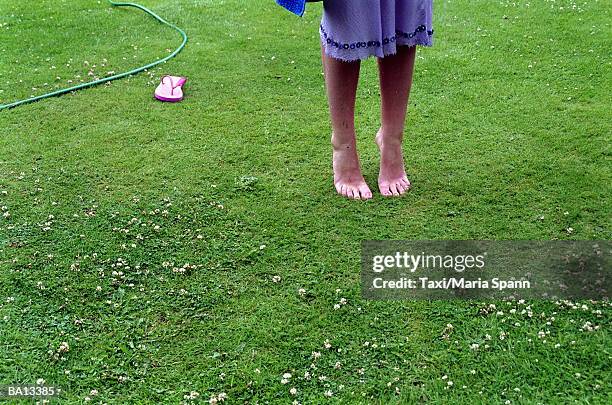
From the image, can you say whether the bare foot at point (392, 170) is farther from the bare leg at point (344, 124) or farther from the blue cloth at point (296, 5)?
the blue cloth at point (296, 5)

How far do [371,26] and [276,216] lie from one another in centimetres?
79

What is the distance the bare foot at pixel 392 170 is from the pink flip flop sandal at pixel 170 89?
1.37 metres

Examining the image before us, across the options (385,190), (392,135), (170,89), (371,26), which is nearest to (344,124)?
(392,135)

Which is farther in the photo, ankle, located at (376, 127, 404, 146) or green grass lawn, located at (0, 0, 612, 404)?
ankle, located at (376, 127, 404, 146)

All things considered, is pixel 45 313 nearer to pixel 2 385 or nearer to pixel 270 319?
pixel 2 385

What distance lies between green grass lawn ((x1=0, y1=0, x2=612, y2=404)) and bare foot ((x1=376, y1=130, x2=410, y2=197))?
53 mm

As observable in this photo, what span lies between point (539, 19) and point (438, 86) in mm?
1409

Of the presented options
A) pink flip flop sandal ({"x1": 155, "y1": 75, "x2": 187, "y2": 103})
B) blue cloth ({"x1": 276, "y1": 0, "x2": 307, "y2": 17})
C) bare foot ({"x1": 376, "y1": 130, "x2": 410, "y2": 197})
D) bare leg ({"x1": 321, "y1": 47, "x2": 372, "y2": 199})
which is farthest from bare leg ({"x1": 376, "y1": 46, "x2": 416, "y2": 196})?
pink flip flop sandal ({"x1": 155, "y1": 75, "x2": 187, "y2": 103})

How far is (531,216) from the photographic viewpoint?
246 cm

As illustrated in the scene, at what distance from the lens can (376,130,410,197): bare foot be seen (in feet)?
8.74

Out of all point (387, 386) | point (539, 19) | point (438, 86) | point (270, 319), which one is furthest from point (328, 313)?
point (539, 19)

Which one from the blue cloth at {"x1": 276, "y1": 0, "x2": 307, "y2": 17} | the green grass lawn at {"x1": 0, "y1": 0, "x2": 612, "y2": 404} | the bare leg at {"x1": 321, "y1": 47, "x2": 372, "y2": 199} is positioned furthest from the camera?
the bare leg at {"x1": 321, "y1": 47, "x2": 372, "y2": 199}

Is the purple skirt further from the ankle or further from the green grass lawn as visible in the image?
the green grass lawn

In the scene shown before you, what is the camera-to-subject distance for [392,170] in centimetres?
269
